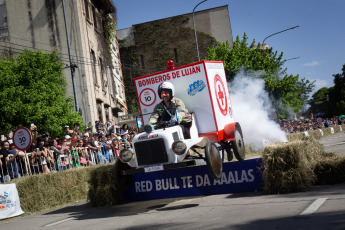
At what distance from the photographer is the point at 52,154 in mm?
13539

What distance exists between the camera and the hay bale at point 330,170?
8.70m

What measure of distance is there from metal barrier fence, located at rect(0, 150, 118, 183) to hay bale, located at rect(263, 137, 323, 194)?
7.54 m

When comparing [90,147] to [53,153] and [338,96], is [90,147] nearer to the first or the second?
[53,153]

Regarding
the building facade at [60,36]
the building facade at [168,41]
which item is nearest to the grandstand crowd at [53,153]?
the building facade at [60,36]

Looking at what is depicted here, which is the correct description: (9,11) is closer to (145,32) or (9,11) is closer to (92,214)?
(92,214)

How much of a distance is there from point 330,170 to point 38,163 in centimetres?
893

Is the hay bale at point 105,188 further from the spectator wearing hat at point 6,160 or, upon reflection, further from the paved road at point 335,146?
the paved road at point 335,146

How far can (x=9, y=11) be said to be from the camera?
2956 cm

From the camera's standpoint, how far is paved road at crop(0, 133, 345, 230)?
5.90 meters

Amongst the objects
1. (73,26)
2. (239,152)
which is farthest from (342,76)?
(239,152)

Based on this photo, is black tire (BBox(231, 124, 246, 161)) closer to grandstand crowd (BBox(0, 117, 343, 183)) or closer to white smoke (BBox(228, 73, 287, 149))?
white smoke (BBox(228, 73, 287, 149))

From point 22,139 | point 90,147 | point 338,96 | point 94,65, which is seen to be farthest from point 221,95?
point 338,96

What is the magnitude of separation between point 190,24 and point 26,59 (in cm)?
3424

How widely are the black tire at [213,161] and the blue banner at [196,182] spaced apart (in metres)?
0.75
